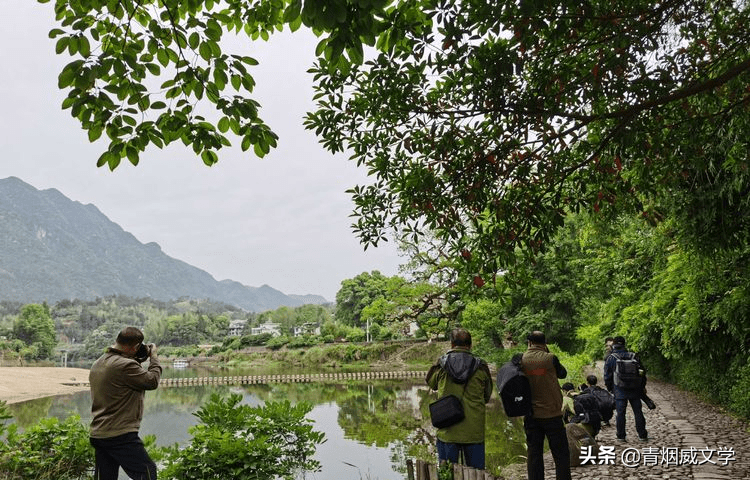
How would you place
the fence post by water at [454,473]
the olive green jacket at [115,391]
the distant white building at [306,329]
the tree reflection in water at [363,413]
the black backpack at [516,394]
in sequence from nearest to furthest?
the fence post by water at [454,473], the olive green jacket at [115,391], the black backpack at [516,394], the tree reflection in water at [363,413], the distant white building at [306,329]

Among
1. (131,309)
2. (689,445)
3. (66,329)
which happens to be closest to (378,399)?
(689,445)

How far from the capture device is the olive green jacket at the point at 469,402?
414 centimetres

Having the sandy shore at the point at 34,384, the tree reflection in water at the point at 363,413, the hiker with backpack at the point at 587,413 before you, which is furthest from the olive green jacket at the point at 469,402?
the sandy shore at the point at 34,384

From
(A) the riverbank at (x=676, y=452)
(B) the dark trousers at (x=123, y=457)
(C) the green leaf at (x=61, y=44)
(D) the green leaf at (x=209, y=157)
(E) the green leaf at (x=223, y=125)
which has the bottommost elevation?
(A) the riverbank at (x=676, y=452)

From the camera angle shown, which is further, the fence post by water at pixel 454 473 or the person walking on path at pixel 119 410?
the person walking on path at pixel 119 410

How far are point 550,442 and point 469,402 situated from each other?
3.01 ft

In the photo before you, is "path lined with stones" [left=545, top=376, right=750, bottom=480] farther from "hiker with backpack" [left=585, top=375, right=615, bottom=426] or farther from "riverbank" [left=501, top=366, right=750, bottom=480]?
"hiker with backpack" [left=585, top=375, right=615, bottom=426]

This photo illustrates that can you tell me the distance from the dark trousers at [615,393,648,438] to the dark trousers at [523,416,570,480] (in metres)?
2.54

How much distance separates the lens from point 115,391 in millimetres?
3709

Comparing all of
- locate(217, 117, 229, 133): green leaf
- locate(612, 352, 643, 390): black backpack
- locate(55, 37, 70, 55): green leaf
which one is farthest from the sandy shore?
locate(55, 37, 70, 55): green leaf

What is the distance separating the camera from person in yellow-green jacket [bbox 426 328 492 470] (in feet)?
13.6

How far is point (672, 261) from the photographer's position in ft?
30.0

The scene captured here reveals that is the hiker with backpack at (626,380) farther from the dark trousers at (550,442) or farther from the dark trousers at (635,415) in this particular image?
the dark trousers at (550,442)

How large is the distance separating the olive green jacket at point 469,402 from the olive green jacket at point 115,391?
2.30 meters
